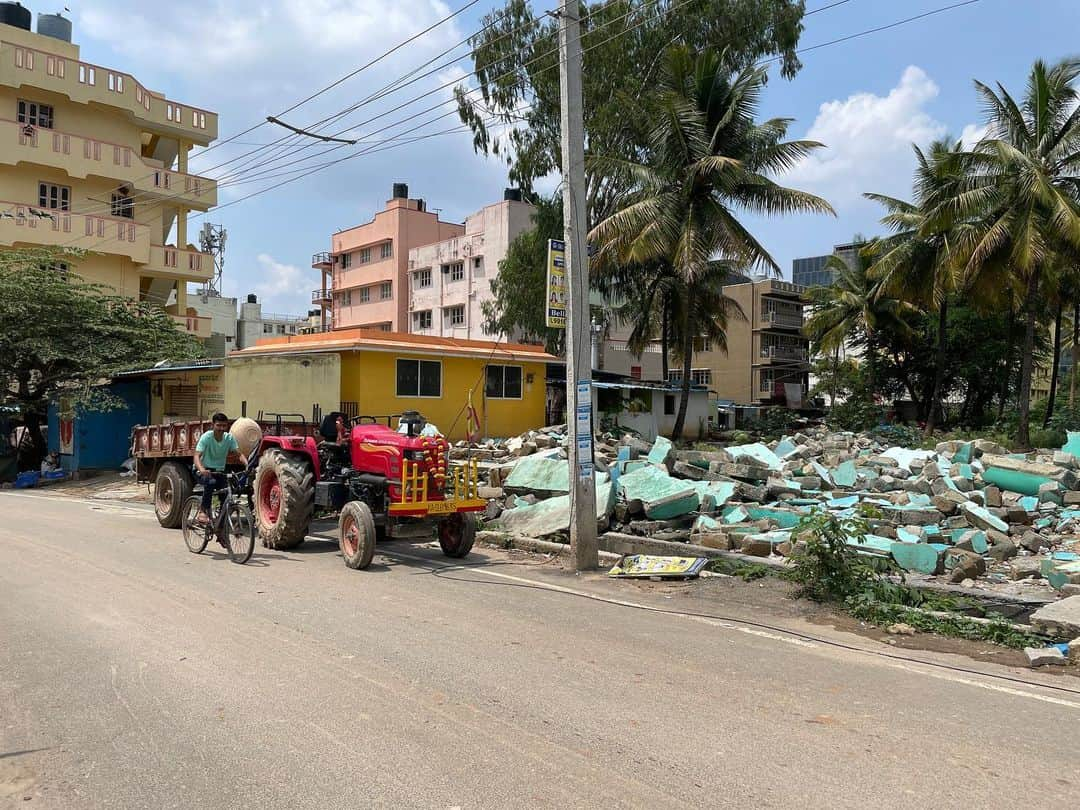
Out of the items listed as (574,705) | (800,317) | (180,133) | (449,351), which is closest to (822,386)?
(800,317)

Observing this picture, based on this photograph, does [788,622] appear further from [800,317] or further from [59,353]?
[800,317]

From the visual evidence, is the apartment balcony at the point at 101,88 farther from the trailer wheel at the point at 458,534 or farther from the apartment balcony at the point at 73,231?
the trailer wheel at the point at 458,534

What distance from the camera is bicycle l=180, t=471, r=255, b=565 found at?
1007 centimetres

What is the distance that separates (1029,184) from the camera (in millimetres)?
22906

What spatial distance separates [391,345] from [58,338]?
12822mm

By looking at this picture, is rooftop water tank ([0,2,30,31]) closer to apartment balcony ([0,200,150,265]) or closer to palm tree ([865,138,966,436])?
apartment balcony ([0,200,150,265])

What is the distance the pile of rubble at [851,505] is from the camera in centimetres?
980

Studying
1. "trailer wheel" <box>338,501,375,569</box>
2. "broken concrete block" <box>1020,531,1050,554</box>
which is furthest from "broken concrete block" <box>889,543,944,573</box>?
"trailer wheel" <box>338,501,375,569</box>

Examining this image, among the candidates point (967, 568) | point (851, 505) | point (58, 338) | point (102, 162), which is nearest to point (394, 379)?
point (851, 505)

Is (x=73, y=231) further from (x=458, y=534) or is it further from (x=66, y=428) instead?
(x=458, y=534)

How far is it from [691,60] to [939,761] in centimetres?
2572

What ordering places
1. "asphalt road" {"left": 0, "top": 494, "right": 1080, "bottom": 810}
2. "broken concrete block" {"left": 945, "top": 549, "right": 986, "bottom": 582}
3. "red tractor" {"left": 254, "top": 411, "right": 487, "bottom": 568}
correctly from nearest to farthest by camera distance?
"asphalt road" {"left": 0, "top": 494, "right": 1080, "bottom": 810}
"broken concrete block" {"left": 945, "top": 549, "right": 986, "bottom": 582}
"red tractor" {"left": 254, "top": 411, "right": 487, "bottom": 568}

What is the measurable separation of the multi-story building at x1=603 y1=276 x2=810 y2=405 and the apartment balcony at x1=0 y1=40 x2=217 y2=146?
1193 inches

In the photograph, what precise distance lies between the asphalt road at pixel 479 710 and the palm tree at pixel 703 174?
1867 centimetres
